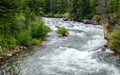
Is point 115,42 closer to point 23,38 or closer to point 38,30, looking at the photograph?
point 23,38

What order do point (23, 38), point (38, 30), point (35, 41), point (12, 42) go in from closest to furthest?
point (12, 42) → point (23, 38) → point (35, 41) → point (38, 30)

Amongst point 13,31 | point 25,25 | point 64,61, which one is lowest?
point 64,61

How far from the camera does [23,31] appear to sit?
3391cm

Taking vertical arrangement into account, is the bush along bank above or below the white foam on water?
above

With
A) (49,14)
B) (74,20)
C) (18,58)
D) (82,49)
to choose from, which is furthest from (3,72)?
(49,14)

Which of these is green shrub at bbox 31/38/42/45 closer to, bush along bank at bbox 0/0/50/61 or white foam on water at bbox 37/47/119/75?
bush along bank at bbox 0/0/50/61

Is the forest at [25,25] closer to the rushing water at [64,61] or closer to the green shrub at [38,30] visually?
the green shrub at [38,30]

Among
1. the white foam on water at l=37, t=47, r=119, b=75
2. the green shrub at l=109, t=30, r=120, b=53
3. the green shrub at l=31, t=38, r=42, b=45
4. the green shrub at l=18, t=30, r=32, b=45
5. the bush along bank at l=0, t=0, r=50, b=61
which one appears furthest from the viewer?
the green shrub at l=31, t=38, r=42, b=45

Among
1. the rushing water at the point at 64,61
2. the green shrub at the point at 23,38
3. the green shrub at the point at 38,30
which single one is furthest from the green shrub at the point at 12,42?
the green shrub at the point at 38,30

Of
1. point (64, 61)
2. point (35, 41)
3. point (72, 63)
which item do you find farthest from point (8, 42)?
point (72, 63)

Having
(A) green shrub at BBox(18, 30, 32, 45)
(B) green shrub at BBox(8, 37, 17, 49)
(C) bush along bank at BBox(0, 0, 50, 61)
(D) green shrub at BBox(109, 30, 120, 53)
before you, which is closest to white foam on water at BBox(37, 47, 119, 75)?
(D) green shrub at BBox(109, 30, 120, 53)

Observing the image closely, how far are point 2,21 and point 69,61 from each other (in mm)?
9353

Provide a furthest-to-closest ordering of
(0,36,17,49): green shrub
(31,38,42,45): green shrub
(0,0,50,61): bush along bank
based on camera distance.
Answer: (31,38,42,45): green shrub → (0,0,50,61): bush along bank → (0,36,17,49): green shrub

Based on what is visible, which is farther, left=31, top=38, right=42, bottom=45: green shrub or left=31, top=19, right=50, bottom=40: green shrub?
left=31, top=19, right=50, bottom=40: green shrub
